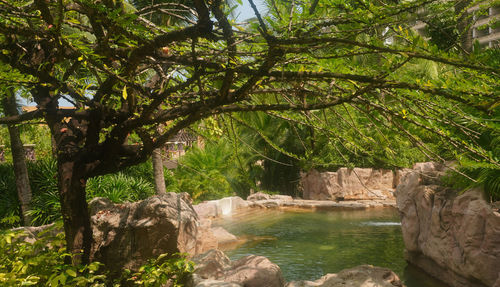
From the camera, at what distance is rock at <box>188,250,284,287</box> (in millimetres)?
4125

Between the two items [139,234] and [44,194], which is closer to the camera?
[139,234]

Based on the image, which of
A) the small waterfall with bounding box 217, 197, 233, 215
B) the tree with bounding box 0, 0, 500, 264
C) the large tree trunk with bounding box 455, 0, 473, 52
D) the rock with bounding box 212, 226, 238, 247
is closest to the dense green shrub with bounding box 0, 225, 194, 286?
the tree with bounding box 0, 0, 500, 264

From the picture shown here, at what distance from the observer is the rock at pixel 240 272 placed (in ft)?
13.5

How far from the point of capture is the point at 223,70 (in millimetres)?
2268

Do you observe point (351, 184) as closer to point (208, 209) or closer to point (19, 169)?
point (208, 209)

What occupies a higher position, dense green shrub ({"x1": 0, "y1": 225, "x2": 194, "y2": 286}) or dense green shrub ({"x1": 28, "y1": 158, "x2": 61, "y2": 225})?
dense green shrub ({"x1": 28, "y1": 158, "x2": 61, "y2": 225})

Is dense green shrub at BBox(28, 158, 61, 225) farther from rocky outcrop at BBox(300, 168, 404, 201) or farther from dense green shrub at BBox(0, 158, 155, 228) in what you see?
rocky outcrop at BBox(300, 168, 404, 201)

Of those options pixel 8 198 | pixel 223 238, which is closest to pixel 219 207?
pixel 223 238

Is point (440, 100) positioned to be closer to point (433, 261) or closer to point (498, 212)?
point (498, 212)

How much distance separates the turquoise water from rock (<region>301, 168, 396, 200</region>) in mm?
2352

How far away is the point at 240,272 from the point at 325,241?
361 cm

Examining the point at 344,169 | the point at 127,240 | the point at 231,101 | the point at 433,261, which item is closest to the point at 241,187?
the point at 344,169

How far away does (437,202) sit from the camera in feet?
17.6

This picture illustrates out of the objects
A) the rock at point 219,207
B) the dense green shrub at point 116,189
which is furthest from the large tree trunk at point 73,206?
the rock at point 219,207
